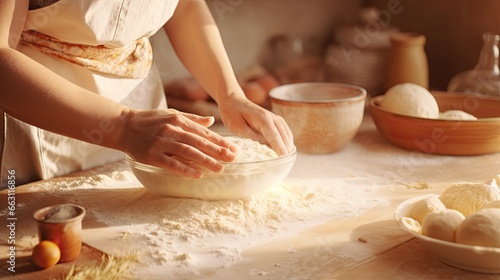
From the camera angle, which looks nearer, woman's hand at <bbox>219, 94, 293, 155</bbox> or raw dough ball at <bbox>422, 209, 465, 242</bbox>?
raw dough ball at <bbox>422, 209, 465, 242</bbox>

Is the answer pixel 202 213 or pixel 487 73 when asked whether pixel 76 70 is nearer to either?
pixel 202 213

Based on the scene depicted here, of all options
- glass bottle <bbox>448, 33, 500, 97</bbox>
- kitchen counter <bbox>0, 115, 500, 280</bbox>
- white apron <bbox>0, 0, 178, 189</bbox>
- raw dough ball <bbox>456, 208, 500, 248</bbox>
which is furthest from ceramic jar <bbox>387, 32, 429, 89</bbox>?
raw dough ball <bbox>456, 208, 500, 248</bbox>

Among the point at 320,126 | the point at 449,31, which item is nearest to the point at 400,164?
the point at 320,126

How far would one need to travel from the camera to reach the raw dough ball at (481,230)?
941 mm

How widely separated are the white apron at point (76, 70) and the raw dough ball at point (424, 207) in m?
0.63

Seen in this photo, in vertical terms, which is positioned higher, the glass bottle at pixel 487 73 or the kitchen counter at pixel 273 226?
the glass bottle at pixel 487 73

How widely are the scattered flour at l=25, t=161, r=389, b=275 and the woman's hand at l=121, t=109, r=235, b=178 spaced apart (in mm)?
105

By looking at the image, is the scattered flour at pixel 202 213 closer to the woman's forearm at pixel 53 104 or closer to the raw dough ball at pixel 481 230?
the woman's forearm at pixel 53 104

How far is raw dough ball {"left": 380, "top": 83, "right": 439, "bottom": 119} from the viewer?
1.69 metres

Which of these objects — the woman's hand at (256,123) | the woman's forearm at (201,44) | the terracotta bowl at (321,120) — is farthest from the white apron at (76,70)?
the terracotta bowl at (321,120)

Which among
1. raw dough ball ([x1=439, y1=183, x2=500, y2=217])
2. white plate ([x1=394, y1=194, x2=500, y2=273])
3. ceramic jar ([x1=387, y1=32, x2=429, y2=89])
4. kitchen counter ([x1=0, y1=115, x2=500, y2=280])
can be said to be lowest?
kitchen counter ([x1=0, y1=115, x2=500, y2=280])

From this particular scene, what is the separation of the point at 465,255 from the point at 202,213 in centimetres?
51

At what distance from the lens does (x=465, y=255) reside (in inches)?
36.9

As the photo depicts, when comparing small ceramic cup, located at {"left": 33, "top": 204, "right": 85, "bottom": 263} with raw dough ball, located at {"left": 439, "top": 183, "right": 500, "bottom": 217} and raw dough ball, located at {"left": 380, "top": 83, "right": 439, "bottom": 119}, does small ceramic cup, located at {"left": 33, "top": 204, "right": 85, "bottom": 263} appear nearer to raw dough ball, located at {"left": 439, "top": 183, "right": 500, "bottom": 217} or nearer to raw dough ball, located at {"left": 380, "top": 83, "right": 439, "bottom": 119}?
raw dough ball, located at {"left": 439, "top": 183, "right": 500, "bottom": 217}
